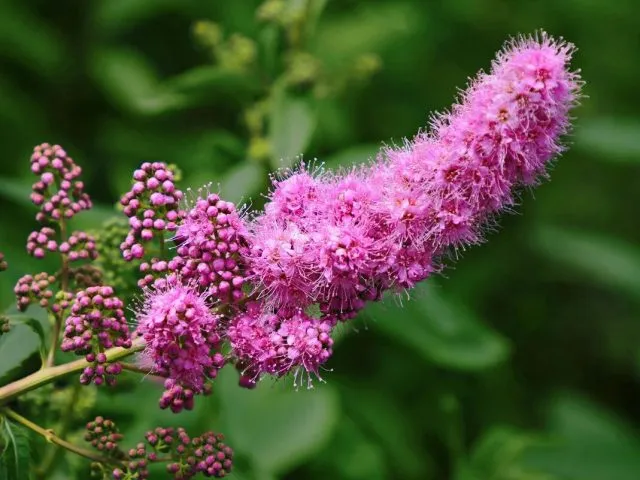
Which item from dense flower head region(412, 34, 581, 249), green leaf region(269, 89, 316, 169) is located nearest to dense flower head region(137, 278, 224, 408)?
dense flower head region(412, 34, 581, 249)

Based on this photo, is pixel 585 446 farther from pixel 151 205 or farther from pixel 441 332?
pixel 151 205

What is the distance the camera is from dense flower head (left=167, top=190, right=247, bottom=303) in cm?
204

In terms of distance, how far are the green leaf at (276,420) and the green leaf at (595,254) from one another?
1.85 m

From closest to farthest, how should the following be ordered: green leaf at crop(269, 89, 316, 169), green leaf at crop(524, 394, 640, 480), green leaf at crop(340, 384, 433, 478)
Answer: green leaf at crop(269, 89, 316, 169) → green leaf at crop(524, 394, 640, 480) → green leaf at crop(340, 384, 433, 478)

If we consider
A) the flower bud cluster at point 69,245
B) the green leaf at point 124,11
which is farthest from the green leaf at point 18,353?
the green leaf at point 124,11

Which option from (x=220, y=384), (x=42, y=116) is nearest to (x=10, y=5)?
(x=42, y=116)

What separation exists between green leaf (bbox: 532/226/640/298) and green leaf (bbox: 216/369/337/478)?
6.07 ft

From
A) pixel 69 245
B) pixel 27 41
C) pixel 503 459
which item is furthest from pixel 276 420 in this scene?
pixel 27 41

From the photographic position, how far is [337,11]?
540cm

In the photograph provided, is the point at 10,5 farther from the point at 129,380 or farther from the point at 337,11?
the point at 129,380

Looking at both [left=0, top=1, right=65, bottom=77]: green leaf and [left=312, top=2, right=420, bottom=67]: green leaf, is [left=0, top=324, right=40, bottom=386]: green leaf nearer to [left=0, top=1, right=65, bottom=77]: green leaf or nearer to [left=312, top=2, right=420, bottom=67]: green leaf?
[left=0, top=1, right=65, bottom=77]: green leaf

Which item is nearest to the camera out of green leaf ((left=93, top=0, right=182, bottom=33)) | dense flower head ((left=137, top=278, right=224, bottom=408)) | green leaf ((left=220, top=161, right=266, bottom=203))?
dense flower head ((left=137, top=278, right=224, bottom=408))

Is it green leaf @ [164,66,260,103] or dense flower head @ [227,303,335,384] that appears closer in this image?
dense flower head @ [227,303,335,384]

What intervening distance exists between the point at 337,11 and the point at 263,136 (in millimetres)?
1980
